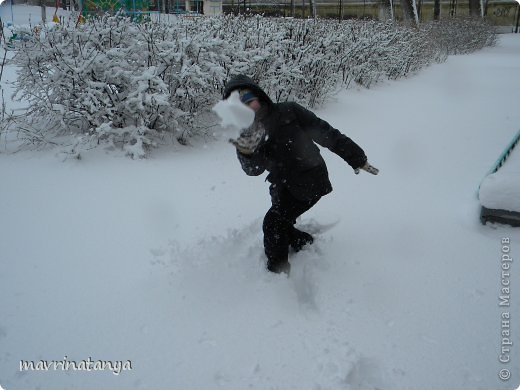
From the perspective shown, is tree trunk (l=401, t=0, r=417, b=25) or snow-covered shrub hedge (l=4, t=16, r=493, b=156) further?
tree trunk (l=401, t=0, r=417, b=25)

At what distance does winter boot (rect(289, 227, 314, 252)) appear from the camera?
9.11ft

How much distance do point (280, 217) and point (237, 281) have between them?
0.54 m

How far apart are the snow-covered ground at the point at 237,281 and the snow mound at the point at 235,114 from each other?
1.15 meters

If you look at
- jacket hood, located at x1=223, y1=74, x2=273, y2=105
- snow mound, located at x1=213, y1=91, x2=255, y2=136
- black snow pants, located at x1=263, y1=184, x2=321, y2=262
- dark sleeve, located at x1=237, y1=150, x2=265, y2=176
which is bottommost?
black snow pants, located at x1=263, y1=184, x2=321, y2=262

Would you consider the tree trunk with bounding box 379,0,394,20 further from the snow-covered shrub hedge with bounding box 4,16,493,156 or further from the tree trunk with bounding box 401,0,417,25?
the snow-covered shrub hedge with bounding box 4,16,493,156

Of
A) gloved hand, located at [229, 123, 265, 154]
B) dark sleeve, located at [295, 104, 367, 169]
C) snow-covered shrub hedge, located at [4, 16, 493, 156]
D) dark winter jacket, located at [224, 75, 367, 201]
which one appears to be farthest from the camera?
snow-covered shrub hedge, located at [4, 16, 493, 156]

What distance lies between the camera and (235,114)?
188 centimetres

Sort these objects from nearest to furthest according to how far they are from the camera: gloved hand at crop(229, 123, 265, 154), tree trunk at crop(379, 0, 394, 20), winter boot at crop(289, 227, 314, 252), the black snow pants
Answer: gloved hand at crop(229, 123, 265, 154) → the black snow pants → winter boot at crop(289, 227, 314, 252) → tree trunk at crop(379, 0, 394, 20)

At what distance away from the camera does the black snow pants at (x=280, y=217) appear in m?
2.47

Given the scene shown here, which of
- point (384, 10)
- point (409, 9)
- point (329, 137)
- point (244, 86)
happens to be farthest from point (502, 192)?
point (384, 10)

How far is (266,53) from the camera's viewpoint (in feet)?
17.9

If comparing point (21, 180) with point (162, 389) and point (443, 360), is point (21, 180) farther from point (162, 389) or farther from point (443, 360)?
point (443, 360)

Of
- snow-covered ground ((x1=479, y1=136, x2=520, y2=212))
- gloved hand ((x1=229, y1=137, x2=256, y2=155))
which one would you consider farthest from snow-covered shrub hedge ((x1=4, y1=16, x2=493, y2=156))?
snow-covered ground ((x1=479, y1=136, x2=520, y2=212))

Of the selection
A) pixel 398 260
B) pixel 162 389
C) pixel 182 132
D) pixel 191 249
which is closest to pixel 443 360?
pixel 398 260
